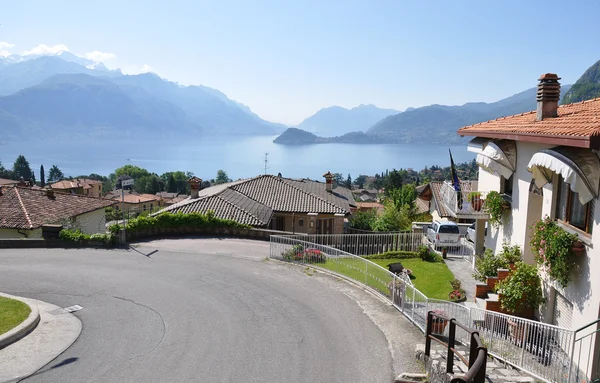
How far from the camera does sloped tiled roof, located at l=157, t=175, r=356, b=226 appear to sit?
28.0 m


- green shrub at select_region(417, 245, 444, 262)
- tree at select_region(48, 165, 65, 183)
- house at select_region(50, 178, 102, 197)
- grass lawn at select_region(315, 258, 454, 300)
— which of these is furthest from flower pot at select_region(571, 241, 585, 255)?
tree at select_region(48, 165, 65, 183)

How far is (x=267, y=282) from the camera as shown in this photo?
1448 centimetres

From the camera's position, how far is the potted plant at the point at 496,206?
13.0 metres

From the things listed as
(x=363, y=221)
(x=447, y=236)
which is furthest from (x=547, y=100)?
(x=363, y=221)

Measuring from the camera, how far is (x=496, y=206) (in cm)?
1312

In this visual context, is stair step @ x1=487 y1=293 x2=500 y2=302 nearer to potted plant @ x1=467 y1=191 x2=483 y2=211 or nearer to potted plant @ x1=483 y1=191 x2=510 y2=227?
potted plant @ x1=483 y1=191 x2=510 y2=227

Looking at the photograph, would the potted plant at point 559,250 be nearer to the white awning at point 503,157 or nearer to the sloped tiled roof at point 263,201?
the white awning at point 503,157

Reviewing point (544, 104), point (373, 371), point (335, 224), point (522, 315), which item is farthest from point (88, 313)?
point (335, 224)

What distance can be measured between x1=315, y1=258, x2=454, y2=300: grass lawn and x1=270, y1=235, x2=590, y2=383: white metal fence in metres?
0.03

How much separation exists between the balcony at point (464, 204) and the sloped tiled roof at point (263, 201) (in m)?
11.7

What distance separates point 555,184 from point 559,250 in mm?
1900

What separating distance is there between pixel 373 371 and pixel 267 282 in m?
6.35

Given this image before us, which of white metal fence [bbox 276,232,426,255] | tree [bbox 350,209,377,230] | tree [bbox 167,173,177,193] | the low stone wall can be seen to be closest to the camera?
the low stone wall

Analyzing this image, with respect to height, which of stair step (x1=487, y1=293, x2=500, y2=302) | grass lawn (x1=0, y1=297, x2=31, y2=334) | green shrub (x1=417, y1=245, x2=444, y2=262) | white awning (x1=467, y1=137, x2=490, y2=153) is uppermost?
white awning (x1=467, y1=137, x2=490, y2=153)
